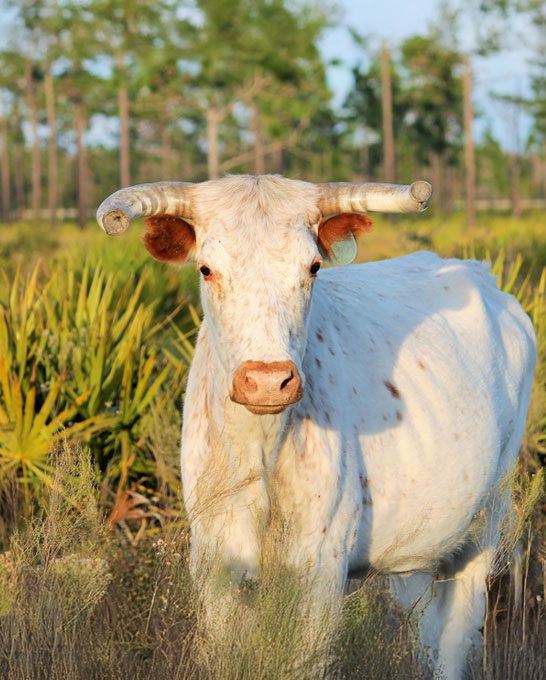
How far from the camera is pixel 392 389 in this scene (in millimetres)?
3533

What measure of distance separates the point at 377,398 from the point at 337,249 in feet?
2.13

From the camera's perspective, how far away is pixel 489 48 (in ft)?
119

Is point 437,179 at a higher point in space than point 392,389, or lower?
higher

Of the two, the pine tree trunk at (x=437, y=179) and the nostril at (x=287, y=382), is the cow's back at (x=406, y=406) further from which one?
the pine tree trunk at (x=437, y=179)

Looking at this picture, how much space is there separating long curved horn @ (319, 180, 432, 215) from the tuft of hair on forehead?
0.05 m

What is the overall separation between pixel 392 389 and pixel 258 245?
105 centimetres

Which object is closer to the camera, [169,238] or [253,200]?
[253,200]

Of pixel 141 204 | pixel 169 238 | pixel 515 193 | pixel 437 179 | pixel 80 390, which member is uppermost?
pixel 437 179

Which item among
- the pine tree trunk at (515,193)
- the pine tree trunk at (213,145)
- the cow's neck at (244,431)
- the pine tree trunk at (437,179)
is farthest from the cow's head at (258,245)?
the pine tree trunk at (437,179)

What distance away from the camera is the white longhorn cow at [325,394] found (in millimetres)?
2762

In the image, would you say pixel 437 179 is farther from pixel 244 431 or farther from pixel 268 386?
pixel 268 386

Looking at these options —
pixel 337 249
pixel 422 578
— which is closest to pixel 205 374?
pixel 337 249

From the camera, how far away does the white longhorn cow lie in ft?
9.06

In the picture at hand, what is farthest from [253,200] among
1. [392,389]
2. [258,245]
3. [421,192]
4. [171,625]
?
[171,625]
